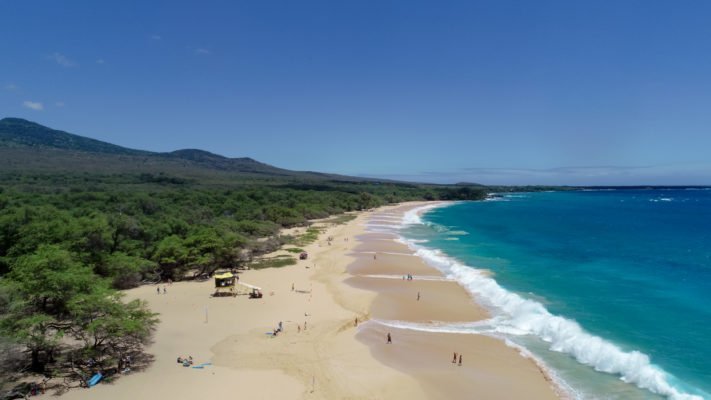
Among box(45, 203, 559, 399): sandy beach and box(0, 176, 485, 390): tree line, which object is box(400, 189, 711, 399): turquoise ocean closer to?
box(45, 203, 559, 399): sandy beach

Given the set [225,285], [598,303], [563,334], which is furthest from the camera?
[225,285]

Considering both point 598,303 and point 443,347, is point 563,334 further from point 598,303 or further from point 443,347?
point 598,303

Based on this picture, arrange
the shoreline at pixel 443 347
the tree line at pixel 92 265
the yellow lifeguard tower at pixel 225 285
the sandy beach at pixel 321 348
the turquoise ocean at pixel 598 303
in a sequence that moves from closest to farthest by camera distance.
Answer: the sandy beach at pixel 321 348, the shoreline at pixel 443 347, the tree line at pixel 92 265, the turquoise ocean at pixel 598 303, the yellow lifeguard tower at pixel 225 285

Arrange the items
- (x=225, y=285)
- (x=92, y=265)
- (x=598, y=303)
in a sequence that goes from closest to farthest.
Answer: (x=92, y=265) → (x=598, y=303) → (x=225, y=285)

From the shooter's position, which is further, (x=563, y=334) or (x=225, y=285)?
(x=225, y=285)

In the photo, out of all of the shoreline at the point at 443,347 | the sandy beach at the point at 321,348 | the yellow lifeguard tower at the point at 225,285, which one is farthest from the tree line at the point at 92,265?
the shoreline at the point at 443,347

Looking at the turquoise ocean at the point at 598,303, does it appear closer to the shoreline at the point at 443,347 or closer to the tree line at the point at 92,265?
the shoreline at the point at 443,347

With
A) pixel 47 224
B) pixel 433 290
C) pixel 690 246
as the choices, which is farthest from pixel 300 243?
pixel 690 246

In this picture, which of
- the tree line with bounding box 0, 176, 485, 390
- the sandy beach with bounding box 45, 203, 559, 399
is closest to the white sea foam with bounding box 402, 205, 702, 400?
the sandy beach with bounding box 45, 203, 559, 399

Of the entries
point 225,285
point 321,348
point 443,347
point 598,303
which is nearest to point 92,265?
point 225,285
